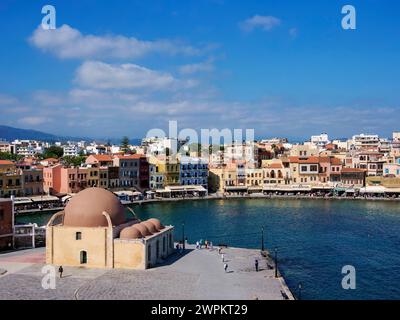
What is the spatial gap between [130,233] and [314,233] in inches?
967

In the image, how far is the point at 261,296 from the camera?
90.4ft

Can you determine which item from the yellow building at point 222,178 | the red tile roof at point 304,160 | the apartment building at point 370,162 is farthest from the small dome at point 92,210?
the apartment building at point 370,162

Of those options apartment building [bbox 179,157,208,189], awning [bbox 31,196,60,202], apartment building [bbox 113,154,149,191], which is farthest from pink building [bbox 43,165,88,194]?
apartment building [bbox 179,157,208,189]

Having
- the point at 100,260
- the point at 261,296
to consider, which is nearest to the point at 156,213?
the point at 100,260

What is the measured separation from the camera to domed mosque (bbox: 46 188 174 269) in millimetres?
32688

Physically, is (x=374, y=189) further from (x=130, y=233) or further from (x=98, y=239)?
(x=98, y=239)

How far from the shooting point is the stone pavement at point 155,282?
27344mm

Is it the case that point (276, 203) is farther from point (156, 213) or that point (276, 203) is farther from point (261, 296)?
point (261, 296)

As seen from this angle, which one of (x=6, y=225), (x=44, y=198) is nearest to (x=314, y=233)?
(x=6, y=225)

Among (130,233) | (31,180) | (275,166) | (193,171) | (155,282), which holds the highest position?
(275,166)

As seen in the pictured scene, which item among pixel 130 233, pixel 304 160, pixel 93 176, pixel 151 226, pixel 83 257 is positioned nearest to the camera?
pixel 130 233

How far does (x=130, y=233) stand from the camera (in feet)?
109

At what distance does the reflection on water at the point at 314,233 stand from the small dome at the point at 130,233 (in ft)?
33.3
